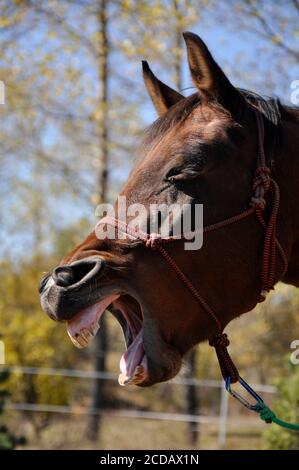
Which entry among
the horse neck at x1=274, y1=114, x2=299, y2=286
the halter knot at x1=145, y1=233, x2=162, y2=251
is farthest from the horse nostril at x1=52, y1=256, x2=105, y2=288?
the horse neck at x1=274, y1=114, x2=299, y2=286

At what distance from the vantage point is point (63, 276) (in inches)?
96.3

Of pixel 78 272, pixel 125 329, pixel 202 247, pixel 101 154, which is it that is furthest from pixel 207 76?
pixel 101 154

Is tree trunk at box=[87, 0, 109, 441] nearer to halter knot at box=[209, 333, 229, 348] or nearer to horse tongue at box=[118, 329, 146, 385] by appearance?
halter knot at box=[209, 333, 229, 348]

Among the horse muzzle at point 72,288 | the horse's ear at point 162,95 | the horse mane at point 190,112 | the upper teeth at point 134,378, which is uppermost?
the horse's ear at point 162,95

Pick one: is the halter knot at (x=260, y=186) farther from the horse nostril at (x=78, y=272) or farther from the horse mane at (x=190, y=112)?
the horse nostril at (x=78, y=272)

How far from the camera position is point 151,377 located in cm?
252

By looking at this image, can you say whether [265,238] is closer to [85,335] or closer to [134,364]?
[134,364]

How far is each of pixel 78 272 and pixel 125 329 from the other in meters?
0.38

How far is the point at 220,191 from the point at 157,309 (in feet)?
2.03

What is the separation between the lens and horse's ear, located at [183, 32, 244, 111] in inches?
105

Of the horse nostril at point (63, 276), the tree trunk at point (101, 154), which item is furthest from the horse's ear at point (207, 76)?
the tree trunk at point (101, 154)

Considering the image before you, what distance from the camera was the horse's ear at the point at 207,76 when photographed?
8.72 feet

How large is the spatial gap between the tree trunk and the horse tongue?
9344 millimetres

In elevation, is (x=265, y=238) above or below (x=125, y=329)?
above
